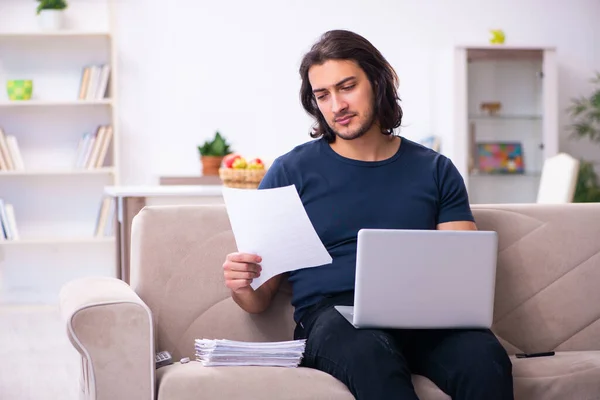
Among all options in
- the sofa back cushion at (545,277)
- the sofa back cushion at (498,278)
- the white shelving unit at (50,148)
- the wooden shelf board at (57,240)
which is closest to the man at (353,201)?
the sofa back cushion at (498,278)

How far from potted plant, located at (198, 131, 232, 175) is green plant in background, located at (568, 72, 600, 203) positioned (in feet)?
8.05

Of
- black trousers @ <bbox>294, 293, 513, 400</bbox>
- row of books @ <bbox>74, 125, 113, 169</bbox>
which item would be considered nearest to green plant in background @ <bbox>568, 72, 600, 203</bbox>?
row of books @ <bbox>74, 125, 113, 169</bbox>

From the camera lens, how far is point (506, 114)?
5742mm

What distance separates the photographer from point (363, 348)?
170cm

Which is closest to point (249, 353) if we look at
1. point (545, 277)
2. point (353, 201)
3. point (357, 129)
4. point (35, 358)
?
point (353, 201)

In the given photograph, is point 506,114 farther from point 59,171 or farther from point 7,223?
point 7,223

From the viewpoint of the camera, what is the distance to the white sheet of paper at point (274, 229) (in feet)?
5.92

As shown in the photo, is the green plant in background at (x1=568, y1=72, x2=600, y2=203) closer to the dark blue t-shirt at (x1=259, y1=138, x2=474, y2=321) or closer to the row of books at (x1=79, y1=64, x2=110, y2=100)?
the row of books at (x1=79, y1=64, x2=110, y2=100)

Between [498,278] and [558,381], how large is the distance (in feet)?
1.21

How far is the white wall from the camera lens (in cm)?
573

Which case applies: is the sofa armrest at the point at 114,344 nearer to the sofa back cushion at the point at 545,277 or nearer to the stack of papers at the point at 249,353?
the stack of papers at the point at 249,353

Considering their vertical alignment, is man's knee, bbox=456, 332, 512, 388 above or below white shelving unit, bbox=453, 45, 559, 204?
below

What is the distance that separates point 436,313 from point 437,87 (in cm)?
436

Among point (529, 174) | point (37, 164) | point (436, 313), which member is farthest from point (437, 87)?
point (436, 313)
